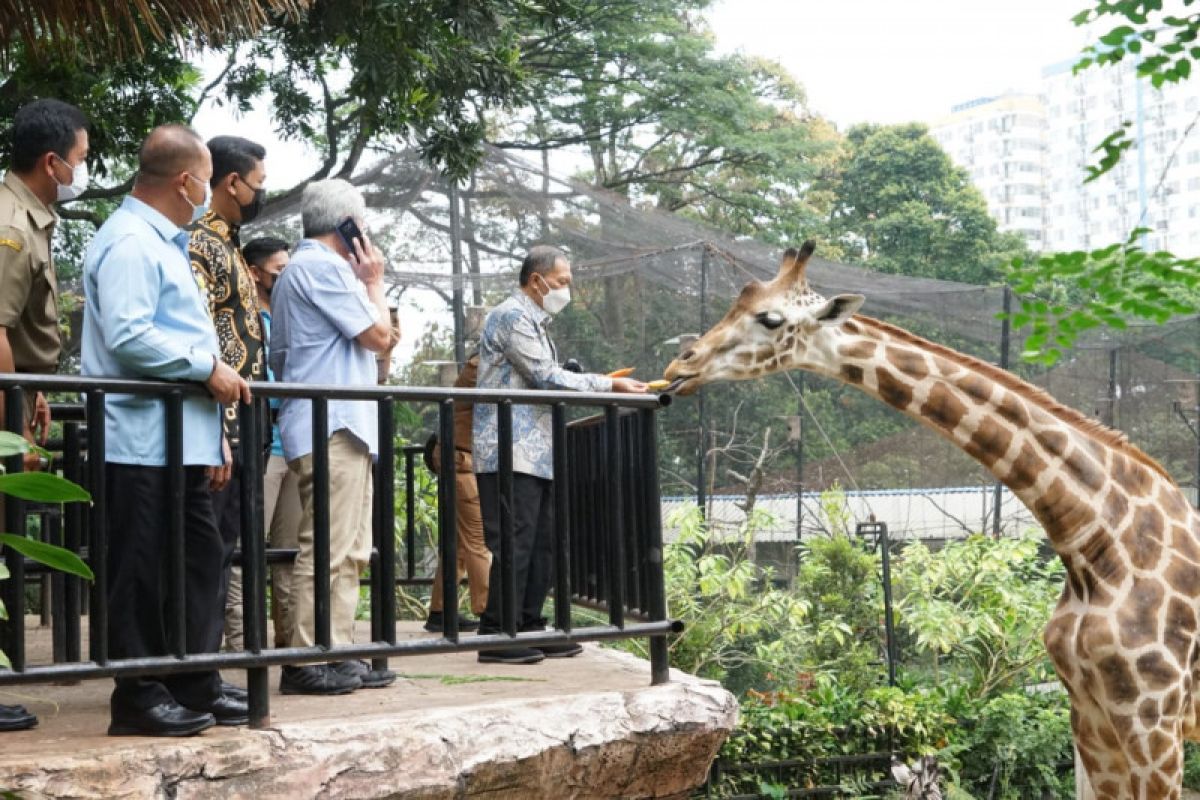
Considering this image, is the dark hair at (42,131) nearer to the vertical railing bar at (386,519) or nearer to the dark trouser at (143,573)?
the dark trouser at (143,573)

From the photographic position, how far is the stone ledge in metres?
3.21

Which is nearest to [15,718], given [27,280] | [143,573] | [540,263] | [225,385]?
[143,573]

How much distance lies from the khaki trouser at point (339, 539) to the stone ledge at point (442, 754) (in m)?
0.25

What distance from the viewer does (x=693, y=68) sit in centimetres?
2180

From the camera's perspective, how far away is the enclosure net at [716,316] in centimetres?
1080

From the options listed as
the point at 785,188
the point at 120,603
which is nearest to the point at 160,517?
the point at 120,603

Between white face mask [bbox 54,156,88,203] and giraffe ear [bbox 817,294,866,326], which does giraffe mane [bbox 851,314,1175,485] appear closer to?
giraffe ear [bbox 817,294,866,326]

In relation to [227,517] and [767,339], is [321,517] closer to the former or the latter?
[227,517]

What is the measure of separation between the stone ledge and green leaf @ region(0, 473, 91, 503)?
113cm

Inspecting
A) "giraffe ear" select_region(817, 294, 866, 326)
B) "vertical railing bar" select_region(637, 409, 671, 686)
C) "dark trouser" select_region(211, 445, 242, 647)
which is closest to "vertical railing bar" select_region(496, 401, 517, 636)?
"vertical railing bar" select_region(637, 409, 671, 686)

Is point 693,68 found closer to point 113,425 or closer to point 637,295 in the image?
point 637,295

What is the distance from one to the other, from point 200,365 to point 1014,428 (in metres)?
3.15

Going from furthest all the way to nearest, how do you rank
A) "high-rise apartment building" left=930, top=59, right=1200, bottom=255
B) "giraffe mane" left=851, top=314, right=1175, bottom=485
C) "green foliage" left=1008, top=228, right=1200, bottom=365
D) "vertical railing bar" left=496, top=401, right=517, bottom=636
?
"high-rise apartment building" left=930, top=59, right=1200, bottom=255 < "green foliage" left=1008, top=228, right=1200, bottom=365 < "giraffe mane" left=851, top=314, right=1175, bottom=485 < "vertical railing bar" left=496, top=401, right=517, bottom=636

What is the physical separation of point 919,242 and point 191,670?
25.7 m
